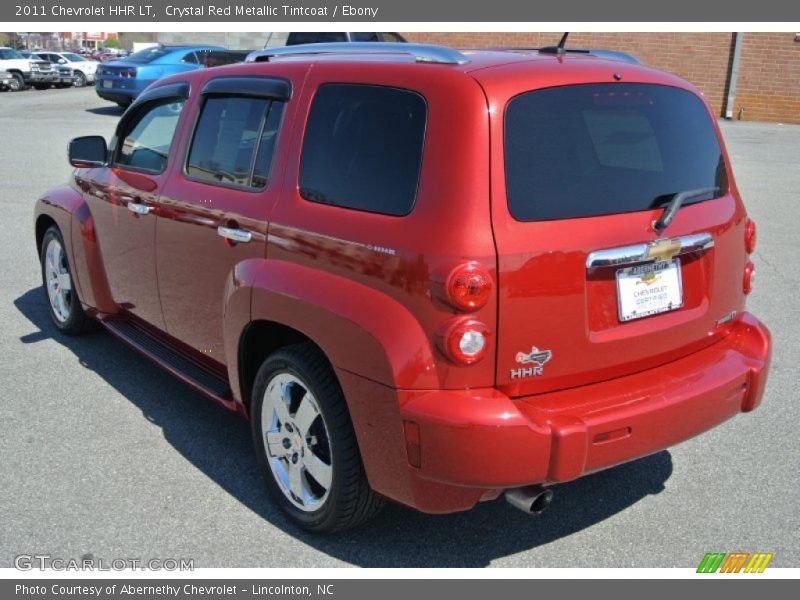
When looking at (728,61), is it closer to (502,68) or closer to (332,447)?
(502,68)

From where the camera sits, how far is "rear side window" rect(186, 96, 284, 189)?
3750mm

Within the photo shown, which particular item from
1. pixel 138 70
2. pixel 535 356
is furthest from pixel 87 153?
pixel 138 70

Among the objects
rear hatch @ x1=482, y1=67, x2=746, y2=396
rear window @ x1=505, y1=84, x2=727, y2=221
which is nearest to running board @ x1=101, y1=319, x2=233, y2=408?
rear hatch @ x1=482, y1=67, x2=746, y2=396

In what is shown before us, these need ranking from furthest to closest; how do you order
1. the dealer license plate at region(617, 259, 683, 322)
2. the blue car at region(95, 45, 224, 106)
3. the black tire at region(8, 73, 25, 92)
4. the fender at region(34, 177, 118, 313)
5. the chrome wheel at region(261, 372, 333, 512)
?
1. the black tire at region(8, 73, 25, 92)
2. the blue car at region(95, 45, 224, 106)
3. the fender at region(34, 177, 118, 313)
4. the chrome wheel at region(261, 372, 333, 512)
5. the dealer license plate at region(617, 259, 683, 322)

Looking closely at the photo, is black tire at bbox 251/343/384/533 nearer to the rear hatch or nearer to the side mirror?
the rear hatch

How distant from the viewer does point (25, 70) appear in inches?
1275

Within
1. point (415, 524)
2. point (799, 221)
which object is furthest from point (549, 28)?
point (415, 524)

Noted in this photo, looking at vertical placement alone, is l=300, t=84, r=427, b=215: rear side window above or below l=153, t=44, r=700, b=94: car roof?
below

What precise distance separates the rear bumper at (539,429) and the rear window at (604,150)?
0.66m

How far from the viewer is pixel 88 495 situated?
3887mm

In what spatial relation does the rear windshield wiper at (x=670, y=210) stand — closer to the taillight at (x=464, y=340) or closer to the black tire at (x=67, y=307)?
the taillight at (x=464, y=340)

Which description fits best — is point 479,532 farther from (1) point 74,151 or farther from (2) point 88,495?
(1) point 74,151

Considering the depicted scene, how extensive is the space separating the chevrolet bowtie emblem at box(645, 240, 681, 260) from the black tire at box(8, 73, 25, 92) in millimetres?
33926

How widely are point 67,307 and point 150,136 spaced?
1.69 metres
